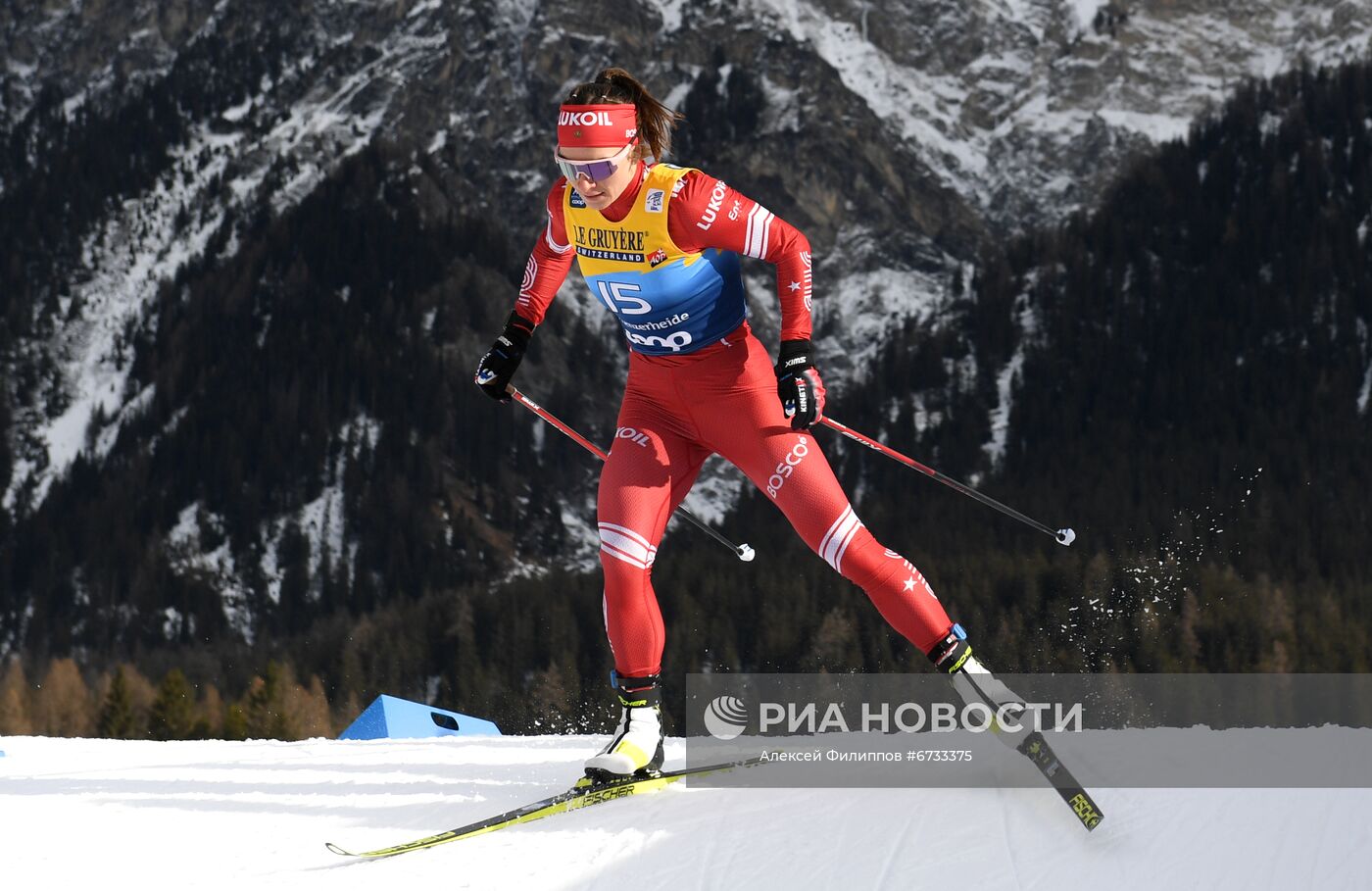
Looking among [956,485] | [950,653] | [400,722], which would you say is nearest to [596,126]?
[956,485]

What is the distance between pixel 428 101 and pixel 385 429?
203 feet

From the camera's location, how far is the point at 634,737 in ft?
16.9

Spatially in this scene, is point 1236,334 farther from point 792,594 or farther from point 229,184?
point 229,184

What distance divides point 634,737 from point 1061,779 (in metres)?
1.47

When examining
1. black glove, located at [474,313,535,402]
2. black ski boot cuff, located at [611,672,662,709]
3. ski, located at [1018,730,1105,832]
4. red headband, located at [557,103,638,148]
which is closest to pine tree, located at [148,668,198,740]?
black glove, located at [474,313,535,402]

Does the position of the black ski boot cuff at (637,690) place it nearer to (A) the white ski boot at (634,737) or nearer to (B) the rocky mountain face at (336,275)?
(A) the white ski boot at (634,737)

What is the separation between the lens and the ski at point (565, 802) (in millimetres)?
4445

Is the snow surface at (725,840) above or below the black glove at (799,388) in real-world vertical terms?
below

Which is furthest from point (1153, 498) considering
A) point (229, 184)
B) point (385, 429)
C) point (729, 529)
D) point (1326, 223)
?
point (229, 184)

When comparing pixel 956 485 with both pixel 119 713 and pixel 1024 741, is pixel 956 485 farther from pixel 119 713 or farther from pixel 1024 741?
pixel 119 713

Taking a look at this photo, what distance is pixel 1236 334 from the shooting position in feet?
452

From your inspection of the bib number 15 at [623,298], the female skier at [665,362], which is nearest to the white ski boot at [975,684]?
the female skier at [665,362]

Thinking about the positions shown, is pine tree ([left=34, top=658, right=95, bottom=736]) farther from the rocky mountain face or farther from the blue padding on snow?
the rocky mountain face

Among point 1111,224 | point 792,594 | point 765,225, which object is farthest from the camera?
point 1111,224
